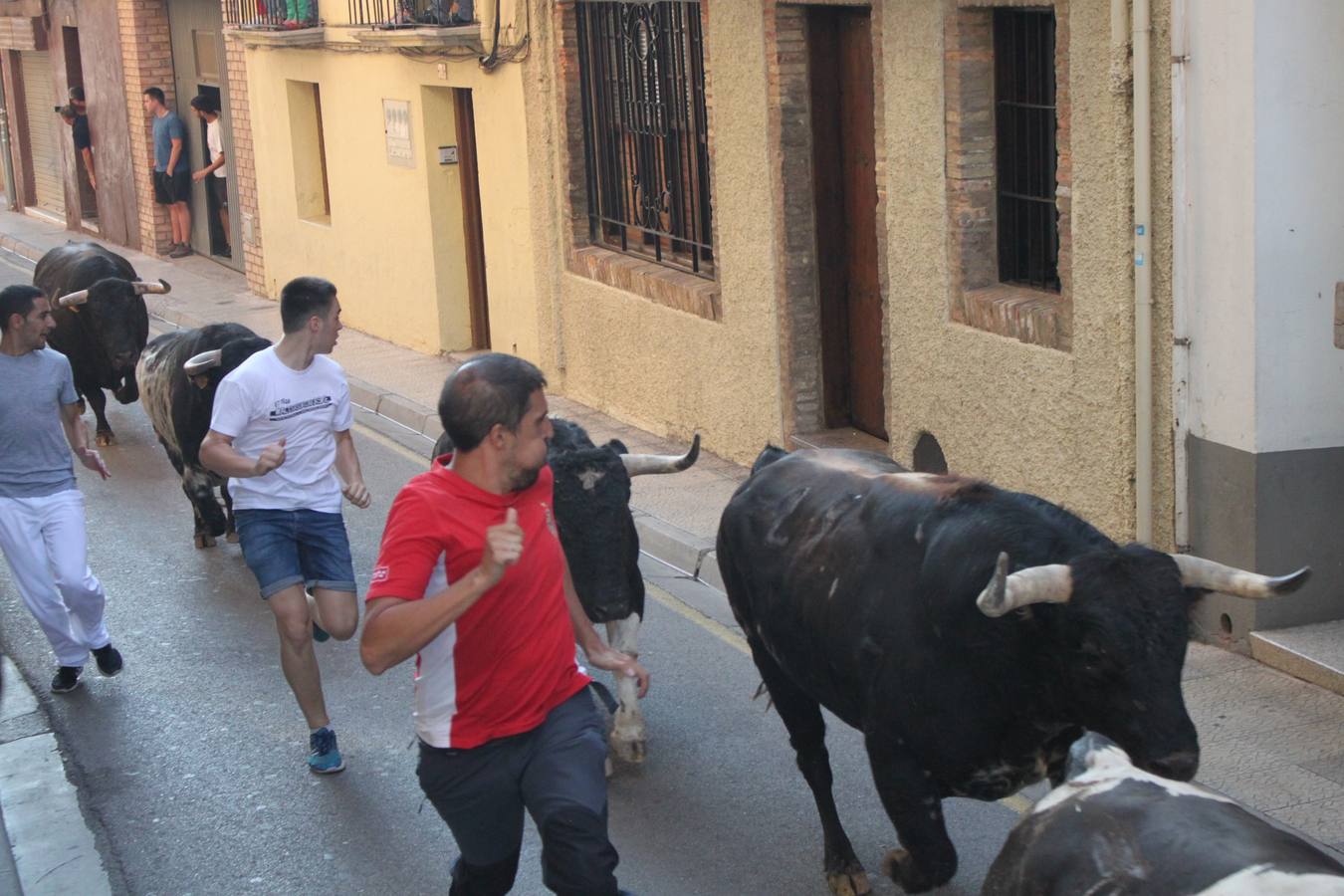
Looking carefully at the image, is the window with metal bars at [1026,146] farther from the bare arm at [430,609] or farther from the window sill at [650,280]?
the bare arm at [430,609]

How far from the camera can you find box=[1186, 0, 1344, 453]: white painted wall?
25.0 feet

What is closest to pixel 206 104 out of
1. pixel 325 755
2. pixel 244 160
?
pixel 244 160

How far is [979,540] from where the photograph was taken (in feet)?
16.7

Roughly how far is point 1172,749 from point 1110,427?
4.36 meters

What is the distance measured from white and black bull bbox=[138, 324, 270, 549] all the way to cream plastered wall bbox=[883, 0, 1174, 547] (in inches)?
147

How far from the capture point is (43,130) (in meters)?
31.5

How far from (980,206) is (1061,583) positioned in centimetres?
548

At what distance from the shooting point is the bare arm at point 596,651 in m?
4.93

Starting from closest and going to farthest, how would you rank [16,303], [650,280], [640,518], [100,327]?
[16,303] < [640,518] < [650,280] < [100,327]

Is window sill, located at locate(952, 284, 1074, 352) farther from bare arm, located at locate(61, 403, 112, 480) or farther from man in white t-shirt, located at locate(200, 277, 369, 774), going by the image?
bare arm, located at locate(61, 403, 112, 480)

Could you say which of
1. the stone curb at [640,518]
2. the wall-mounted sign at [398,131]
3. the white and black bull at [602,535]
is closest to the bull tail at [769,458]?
the white and black bull at [602,535]

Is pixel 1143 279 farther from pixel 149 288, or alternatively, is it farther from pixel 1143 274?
pixel 149 288

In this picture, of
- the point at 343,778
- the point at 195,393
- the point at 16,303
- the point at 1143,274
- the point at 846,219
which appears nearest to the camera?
the point at 343,778

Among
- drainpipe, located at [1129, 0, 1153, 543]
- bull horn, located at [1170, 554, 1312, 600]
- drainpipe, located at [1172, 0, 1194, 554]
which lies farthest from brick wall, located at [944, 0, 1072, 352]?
bull horn, located at [1170, 554, 1312, 600]
